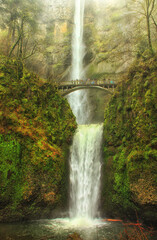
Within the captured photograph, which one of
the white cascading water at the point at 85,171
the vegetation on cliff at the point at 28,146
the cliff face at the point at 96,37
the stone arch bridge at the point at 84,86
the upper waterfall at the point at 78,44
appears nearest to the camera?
the vegetation on cliff at the point at 28,146

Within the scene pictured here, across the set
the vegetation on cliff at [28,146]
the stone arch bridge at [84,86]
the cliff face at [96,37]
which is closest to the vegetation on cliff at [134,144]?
the vegetation on cliff at [28,146]

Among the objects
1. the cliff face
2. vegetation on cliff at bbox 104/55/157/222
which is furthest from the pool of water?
the cliff face

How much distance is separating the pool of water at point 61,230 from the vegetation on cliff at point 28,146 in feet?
2.42

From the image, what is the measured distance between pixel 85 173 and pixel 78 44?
25906 mm

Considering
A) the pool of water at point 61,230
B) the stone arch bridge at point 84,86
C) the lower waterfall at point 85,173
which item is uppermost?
the stone arch bridge at point 84,86

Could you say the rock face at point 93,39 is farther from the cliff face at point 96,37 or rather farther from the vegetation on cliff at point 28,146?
the vegetation on cliff at point 28,146

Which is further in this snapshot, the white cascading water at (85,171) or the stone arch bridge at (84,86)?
the stone arch bridge at (84,86)

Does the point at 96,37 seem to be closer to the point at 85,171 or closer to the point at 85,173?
the point at 85,171

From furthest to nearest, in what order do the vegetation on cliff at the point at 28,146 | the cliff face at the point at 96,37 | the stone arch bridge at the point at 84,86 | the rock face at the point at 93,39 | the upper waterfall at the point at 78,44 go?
the upper waterfall at the point at 78,44, the rock face at the point at 93,39, the cliff face at the point at 96,37, the stone arch bridge at the point at 84,86, the vegetation on cliff at the point at 28,146

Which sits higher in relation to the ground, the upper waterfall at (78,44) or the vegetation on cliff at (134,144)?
the upper waterfall at (78,44)

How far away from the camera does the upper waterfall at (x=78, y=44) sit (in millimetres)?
29797

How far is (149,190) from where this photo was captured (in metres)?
8.46

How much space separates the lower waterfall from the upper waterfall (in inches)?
708

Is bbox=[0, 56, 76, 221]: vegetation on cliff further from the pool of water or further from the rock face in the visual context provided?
the rock face
